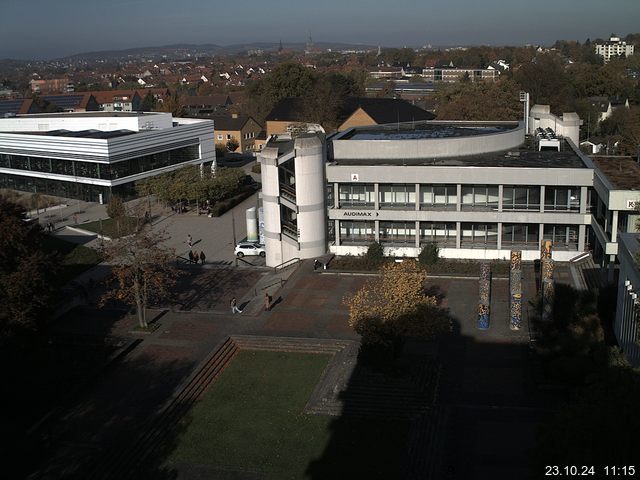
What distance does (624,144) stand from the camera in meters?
64.1

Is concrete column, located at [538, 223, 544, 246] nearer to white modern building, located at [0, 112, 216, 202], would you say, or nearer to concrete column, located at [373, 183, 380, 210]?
concrete column, located at [373, 183, 380, 210]

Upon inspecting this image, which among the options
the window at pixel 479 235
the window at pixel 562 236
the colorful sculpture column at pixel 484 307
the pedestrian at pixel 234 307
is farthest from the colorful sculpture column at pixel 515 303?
the pedestrian at pixel 234 307

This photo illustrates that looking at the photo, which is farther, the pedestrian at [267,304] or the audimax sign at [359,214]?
the audimax sign at [359,214]

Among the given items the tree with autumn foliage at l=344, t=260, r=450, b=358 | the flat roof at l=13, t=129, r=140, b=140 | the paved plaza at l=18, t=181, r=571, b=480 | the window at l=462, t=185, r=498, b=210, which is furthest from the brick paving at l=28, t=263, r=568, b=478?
the flat roof at l=13, t=129, r=140, b=140

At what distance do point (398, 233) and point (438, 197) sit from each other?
10.0ft

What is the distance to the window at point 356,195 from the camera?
131ft

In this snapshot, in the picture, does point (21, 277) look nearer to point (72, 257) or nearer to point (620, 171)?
point (72, 257)

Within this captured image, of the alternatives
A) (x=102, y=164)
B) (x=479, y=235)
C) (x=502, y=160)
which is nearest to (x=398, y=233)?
(x=479, y=235)

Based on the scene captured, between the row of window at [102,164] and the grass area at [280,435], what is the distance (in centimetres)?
3697

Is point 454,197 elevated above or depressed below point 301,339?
above

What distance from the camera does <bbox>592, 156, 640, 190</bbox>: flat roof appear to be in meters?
34.3

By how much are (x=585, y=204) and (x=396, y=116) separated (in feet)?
139

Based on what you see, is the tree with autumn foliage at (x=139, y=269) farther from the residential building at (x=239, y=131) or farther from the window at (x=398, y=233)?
the residential building at (x=239, y=131)

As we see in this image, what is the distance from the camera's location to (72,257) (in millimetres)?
42594
